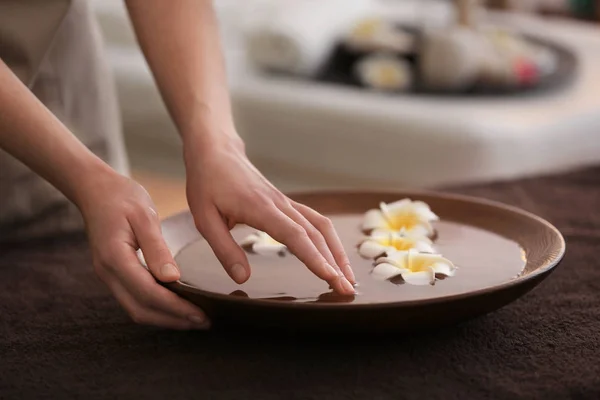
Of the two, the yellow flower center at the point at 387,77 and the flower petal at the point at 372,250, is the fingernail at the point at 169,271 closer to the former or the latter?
the flower petal at the point at 372,250

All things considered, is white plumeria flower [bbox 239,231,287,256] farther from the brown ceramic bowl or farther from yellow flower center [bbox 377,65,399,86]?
yellow flower center [bbox 377,65,399,86]

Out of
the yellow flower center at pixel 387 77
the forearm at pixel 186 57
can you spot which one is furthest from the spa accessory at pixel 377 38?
the forearm at pixel 186 57

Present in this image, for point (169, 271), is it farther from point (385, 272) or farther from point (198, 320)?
point (385, 272)

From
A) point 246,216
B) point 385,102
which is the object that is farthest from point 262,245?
point 385,102

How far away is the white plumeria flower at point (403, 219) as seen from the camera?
983mm

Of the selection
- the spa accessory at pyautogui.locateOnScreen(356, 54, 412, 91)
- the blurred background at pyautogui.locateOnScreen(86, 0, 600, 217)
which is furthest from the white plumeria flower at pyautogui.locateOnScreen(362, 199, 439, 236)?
the spa accessory at pyautogui.locateOnScreen(356, 54, 412, 91)

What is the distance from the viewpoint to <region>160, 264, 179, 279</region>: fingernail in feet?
2.59

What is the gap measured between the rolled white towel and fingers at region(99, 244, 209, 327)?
2.10 meters

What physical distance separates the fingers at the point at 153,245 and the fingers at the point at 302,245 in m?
0.09

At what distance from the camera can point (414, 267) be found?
33.5 inches

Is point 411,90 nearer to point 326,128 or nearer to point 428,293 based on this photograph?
point 326,128

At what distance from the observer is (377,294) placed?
2.62ft

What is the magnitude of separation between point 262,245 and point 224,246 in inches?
3.9

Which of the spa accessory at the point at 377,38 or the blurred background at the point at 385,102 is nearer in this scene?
the blurred background at the point at 385,102
